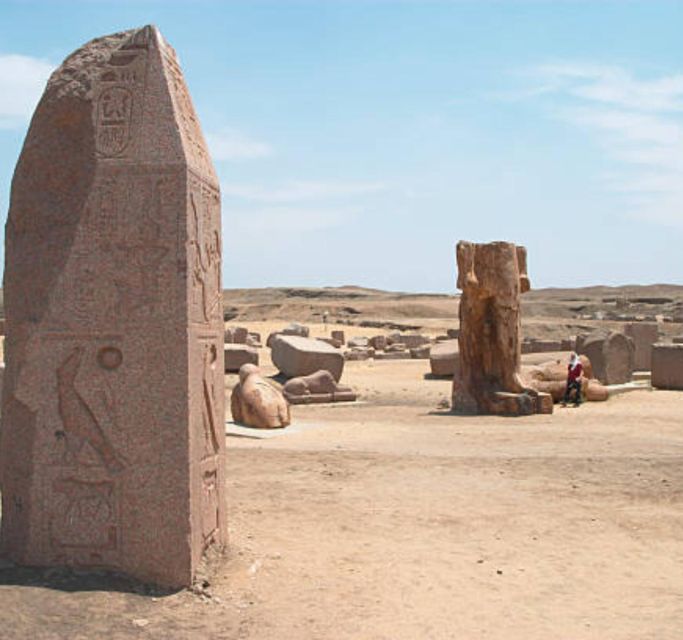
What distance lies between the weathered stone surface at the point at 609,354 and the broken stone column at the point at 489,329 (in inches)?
144

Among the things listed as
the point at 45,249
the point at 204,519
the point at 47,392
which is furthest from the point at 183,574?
the point at 45,249

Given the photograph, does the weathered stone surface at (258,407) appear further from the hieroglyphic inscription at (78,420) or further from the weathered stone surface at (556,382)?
the hieroglyphic inscription at (78,420)

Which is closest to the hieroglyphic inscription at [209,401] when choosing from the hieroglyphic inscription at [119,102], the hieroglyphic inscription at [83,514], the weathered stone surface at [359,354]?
the hieroglyphic inscription at [83,514]

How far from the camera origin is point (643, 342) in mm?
24078

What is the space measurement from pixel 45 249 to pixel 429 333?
1468 inches

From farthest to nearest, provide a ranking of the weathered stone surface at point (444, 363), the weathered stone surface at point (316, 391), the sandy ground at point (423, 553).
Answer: the weathered stone surface at point (444, 363)
the weathered stone surface at point (316, 391)
the sandy ground at point (423, 553)

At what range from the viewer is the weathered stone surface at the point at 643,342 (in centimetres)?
2372

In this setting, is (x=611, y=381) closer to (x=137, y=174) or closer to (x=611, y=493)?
(x=611, y=493)

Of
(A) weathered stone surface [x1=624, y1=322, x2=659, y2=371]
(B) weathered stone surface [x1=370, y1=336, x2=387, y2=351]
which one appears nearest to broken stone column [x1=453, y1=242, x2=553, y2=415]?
(A) weathered stone surface [x1=624, y1=322, x2=659, y2=371]

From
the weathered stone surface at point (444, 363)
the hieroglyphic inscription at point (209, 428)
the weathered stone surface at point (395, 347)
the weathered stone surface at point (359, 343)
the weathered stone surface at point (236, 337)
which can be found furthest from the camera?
the weathered stone surface at point (359, 343)

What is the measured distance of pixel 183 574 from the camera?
543 centimetres

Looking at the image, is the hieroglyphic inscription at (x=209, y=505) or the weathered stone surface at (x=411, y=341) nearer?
the hieroglyphic inscription at (x=209, y=505)

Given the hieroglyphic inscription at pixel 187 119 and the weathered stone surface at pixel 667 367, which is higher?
the hieroglyphic inscription at pixel 187 119

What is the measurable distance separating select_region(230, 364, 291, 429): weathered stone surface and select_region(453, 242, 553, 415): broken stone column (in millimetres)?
3443
